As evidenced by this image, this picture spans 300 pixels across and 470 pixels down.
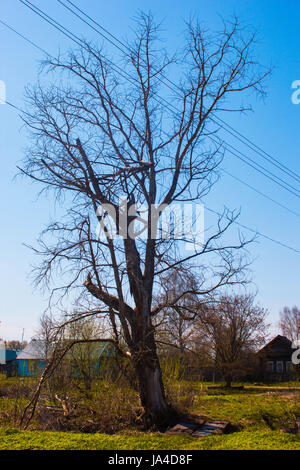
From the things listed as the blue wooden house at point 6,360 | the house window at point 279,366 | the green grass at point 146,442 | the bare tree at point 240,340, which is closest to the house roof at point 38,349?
the blue wooden house at point 6,360

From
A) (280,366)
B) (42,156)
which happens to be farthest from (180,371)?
(280,366)

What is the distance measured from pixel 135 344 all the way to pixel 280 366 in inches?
1457

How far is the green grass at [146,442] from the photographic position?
6.41 meters

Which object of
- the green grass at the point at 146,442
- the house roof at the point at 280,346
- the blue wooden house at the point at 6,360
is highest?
the green grass at the point at 146,442

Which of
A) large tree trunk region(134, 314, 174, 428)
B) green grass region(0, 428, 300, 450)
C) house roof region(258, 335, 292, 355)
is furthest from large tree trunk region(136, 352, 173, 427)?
house roof region(258, 335, 292, 355)

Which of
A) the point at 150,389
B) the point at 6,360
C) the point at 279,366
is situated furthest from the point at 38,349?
the point at 6,360

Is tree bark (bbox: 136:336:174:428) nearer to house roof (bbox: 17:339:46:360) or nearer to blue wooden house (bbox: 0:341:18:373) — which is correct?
house roof (bbox: 17:339:46:360)

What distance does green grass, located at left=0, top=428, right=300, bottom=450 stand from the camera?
6410mm

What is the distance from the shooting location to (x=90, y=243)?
10180 millimetres

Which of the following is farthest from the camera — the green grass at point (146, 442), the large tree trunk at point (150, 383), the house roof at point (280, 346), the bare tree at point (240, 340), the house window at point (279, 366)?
the house roof at point (280, 346)

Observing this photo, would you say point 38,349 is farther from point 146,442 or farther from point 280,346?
point 280,346

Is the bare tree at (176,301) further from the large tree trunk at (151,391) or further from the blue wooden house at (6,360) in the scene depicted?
the blue wooden house at (6,360)

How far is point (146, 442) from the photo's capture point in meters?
7.05
